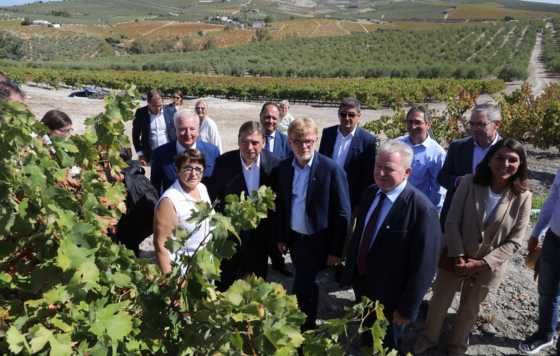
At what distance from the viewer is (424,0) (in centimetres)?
17212

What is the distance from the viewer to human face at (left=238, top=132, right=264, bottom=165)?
3.54 m

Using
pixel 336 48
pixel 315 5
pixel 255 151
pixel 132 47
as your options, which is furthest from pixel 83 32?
pixel 315 5

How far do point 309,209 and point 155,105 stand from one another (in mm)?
2803

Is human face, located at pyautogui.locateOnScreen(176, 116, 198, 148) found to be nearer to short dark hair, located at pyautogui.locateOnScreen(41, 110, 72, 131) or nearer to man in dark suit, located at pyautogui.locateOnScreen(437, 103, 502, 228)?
short dark hair, located at pyautogui.locateOnScreen(41, 110, 72, 131)

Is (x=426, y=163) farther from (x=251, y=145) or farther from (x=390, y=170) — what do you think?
(x=251, y=145)

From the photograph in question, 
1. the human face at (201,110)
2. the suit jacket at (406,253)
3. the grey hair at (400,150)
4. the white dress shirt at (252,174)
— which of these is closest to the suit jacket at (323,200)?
the white dress shirt at (252,174)

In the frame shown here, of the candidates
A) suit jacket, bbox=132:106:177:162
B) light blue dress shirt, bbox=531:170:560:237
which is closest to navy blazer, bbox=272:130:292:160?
suit jacket, bbox=132:106:177:162

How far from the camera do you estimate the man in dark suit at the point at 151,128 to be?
5539mm

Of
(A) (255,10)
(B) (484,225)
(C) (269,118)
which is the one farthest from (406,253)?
(A) (255,10)

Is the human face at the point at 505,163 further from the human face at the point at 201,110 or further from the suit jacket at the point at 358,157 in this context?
the human face at the point at 201,110

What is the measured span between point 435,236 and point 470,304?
1059mm

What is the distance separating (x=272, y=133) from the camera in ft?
15.7

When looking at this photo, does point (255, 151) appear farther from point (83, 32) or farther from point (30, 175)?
point (83, 32)

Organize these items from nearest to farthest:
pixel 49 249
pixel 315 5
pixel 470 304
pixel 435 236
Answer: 1. pixel 49 249
2. pixel 435 236
3. pixel 470 304
4. pixel 315 5
